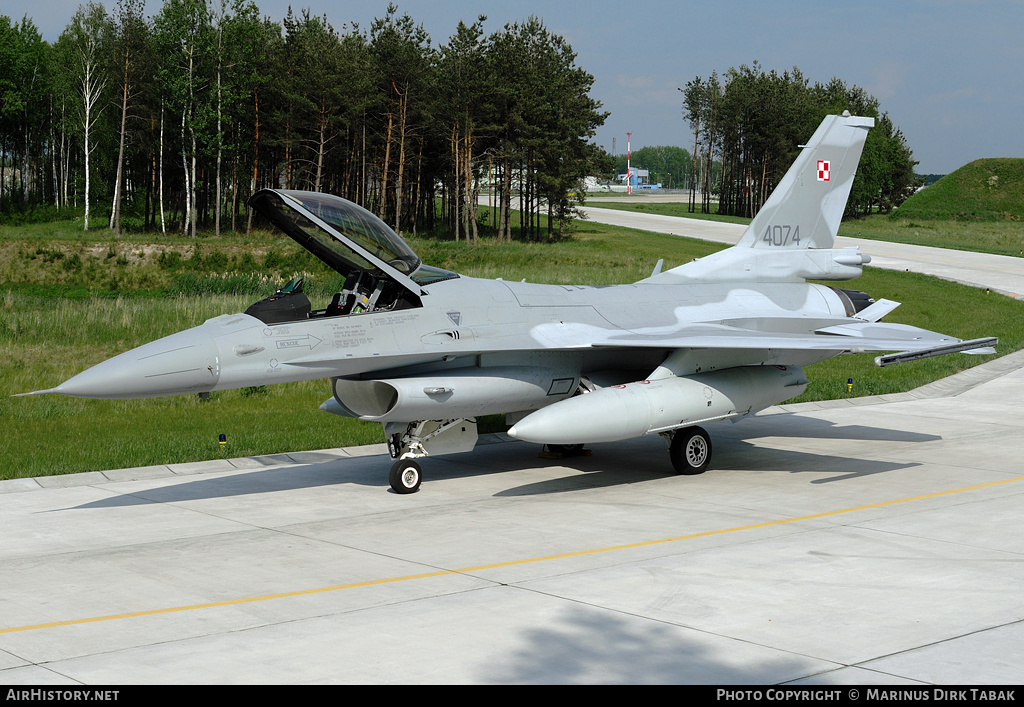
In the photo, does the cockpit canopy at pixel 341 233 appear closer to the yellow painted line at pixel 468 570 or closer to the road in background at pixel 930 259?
the yellow painted line at pixel 468 570

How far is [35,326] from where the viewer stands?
23469 mm

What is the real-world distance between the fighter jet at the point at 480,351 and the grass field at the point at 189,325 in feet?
9.63

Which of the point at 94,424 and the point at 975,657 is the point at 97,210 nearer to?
the point at 94,424

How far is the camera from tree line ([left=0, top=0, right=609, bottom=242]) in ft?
179

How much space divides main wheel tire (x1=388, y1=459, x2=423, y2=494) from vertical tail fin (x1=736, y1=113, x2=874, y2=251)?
7.12m

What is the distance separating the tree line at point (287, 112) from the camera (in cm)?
5459

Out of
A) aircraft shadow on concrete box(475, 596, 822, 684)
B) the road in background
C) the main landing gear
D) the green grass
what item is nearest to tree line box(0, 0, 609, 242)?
the road in background

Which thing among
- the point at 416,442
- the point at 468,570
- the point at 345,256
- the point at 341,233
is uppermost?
the point at 341,233

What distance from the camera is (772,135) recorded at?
84.6m

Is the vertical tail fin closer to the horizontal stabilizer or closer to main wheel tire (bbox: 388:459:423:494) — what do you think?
the horizontal stabilizer

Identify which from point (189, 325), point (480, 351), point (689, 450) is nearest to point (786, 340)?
point (689, 450)

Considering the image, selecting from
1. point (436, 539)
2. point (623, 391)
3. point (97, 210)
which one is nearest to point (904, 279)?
point (623, 391)

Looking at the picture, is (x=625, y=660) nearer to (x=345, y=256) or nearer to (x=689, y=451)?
(x=345, y=256)

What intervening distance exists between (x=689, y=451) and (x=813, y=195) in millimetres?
5519
